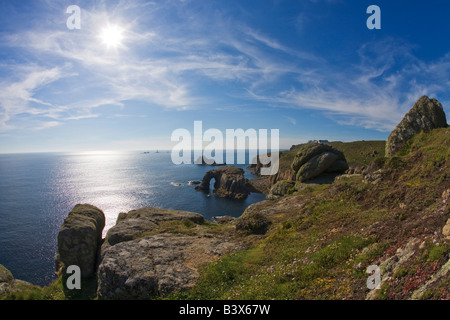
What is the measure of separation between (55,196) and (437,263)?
128341 millimetres

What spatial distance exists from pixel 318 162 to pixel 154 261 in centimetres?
3745

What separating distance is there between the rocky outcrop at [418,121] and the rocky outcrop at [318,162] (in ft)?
55.1

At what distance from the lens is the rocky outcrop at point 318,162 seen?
136 ft

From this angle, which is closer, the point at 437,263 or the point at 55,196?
the point at 437,263

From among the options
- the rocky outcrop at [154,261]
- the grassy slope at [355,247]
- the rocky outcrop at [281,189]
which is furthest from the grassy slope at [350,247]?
the rocky outcrop at [281,189]

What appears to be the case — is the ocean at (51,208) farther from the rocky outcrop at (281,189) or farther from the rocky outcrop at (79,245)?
the rocky outcrop at (281,189)

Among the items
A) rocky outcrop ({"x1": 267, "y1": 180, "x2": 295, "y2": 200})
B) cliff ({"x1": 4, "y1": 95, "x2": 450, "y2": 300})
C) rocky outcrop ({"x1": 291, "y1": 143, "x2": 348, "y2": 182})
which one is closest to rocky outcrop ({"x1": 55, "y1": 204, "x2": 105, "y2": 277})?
cliff ({"x1": 4, "y1": 95, "x2": 450, "y2": 300})

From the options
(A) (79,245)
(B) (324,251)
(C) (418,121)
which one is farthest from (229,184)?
(B) (324,251)

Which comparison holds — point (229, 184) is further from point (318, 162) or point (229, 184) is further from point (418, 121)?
point (418, 121)

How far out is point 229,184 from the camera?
→ 336 feet

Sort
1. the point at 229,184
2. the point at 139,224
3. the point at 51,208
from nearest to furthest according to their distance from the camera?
the point at 139,224
the point at 51,208
the point at 229,184
